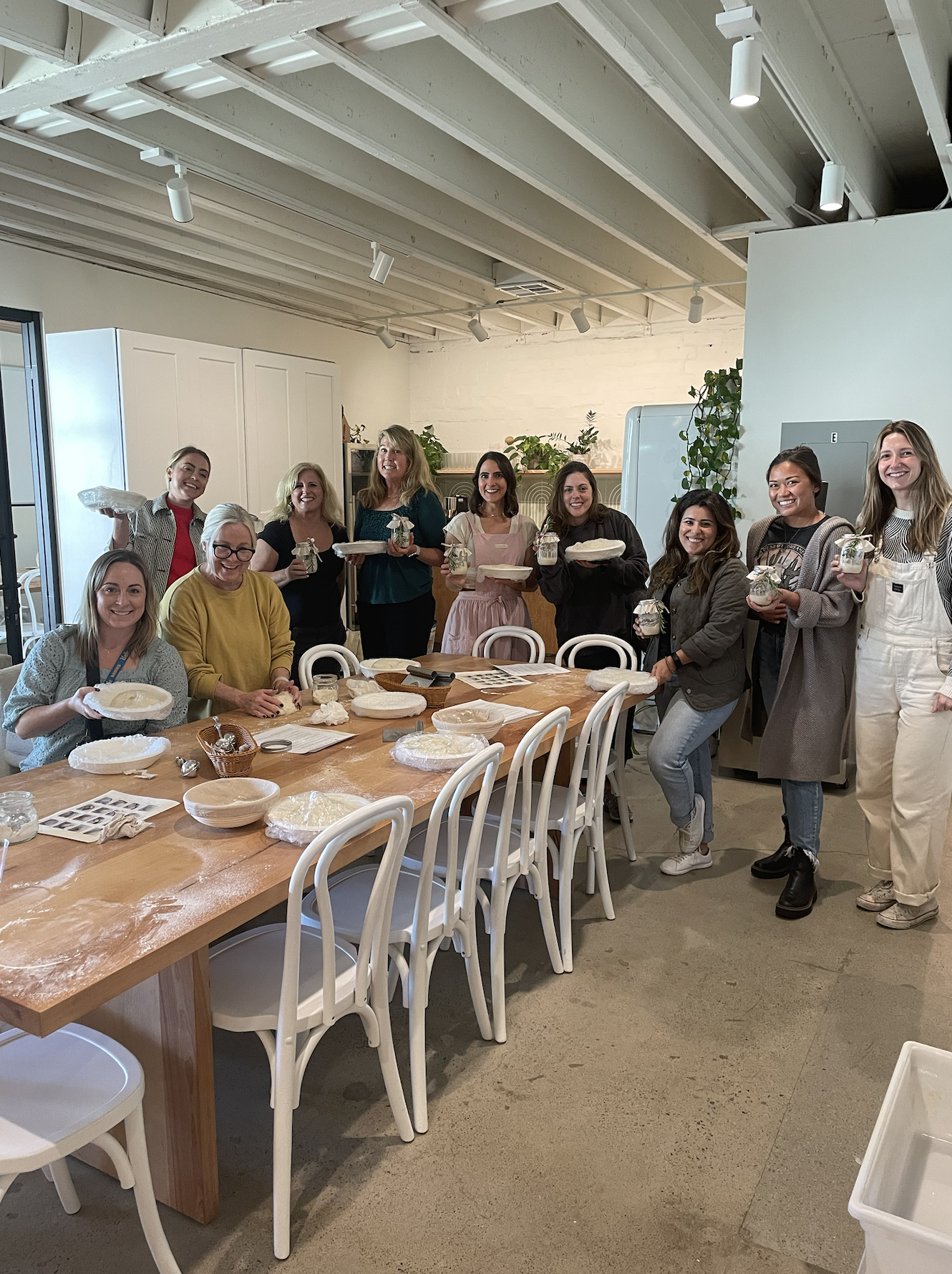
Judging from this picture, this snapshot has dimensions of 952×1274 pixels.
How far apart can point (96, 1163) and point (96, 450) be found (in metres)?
4.34

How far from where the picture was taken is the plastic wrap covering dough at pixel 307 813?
6.32ft

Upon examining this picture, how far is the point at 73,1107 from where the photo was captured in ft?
4.90

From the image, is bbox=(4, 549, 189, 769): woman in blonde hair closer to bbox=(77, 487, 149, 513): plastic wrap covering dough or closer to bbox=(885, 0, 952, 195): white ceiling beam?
bbox=(77, 487, 149, 513): plastic wrap covering dough

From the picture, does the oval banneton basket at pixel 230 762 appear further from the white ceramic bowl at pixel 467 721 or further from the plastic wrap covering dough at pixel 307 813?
the white ceramic bowl at pixel 467 721

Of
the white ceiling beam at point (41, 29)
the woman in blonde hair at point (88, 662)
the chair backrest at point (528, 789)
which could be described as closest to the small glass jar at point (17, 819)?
the woman in blonde hair at point (88, 662)

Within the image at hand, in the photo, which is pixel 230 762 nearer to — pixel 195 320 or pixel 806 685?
pixel 806 685

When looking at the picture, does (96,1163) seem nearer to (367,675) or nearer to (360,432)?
(367,675)

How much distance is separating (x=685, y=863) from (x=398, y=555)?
67.3 inches

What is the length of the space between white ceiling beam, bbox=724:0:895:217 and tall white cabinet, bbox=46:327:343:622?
3776mm

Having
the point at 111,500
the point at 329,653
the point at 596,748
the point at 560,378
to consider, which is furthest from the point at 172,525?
the point at 560,378

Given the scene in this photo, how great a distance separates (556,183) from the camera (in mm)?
4172

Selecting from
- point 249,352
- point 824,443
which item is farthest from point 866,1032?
point 249,352

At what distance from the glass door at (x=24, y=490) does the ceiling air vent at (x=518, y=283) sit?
2.95 meters

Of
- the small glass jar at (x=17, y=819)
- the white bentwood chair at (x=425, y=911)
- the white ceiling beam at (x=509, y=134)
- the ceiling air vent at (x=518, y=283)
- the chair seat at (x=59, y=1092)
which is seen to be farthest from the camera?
the ceiling air vent at (x=518, y=283)
